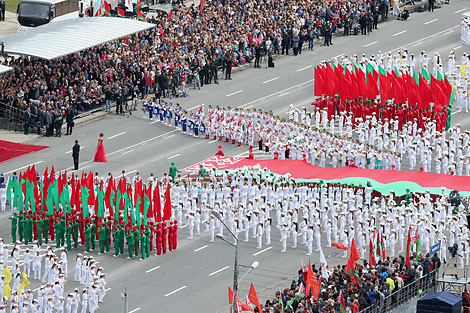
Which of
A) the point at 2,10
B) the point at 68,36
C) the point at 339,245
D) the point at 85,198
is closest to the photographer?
the point at 339,245

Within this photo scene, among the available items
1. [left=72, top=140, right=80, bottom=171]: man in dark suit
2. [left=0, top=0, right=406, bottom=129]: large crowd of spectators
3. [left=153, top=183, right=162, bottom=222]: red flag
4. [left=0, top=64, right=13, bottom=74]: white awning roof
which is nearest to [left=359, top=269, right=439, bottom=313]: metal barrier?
[left=153, top=183, right=162, bottom=222]: red flag

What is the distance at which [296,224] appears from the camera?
2406 inches

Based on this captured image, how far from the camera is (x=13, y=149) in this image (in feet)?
237

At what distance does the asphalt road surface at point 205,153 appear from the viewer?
56281 mm

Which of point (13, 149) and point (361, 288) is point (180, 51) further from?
point (361, 288)

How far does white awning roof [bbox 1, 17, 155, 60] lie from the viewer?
7381 cm

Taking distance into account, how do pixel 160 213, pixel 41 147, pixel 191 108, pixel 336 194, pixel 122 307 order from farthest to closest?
pixel 191 108
pixel 41 147
pixel 336 194
pixel 160 213
pixel 122 307

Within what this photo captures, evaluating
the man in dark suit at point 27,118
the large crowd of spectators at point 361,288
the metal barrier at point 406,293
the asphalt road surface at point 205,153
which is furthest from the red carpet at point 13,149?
the metal barrier at point 406,293

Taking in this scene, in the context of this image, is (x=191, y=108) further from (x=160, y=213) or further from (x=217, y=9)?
(x=160, y=213)

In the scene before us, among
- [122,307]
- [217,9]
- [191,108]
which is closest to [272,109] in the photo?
[191,108]

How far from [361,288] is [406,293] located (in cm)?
243

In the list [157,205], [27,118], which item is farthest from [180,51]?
[157,205]

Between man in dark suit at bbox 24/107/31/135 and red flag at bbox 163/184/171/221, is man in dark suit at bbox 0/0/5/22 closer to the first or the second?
man in dark suit at bbox 24/107/31/135

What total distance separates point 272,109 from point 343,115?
4.66 metres
